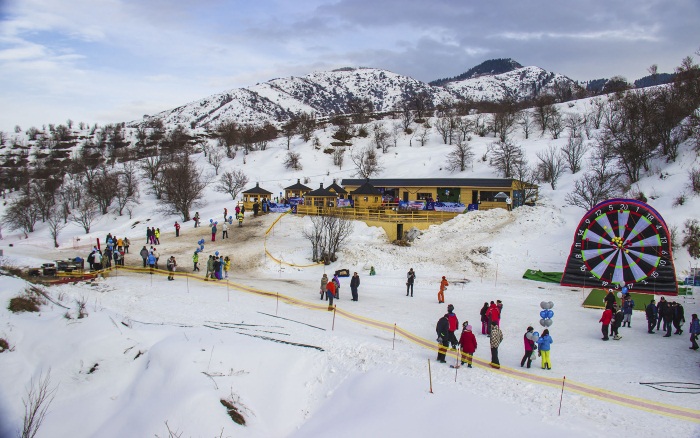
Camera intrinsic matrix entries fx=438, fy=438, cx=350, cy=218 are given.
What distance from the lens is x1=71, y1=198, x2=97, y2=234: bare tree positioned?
49.2 meters

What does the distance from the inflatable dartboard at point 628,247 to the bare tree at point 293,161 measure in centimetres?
5037

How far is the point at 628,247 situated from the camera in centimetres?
2169

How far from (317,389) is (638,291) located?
60.9 feet

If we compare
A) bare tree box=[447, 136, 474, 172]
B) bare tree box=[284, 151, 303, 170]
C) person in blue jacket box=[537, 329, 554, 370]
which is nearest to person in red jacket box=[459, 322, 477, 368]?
person in blue jacket box=[537, 329, 554, 370]

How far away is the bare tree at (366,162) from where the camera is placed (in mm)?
63494

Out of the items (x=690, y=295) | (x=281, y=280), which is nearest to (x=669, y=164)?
(x=690, y=295)

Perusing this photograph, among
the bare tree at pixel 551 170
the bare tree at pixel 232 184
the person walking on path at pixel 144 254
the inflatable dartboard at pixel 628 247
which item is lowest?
the person walking on path at pixel 144 254

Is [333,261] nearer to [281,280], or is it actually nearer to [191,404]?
[281,280]

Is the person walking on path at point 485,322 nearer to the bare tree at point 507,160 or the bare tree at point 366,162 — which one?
the bare tree at point 507,160

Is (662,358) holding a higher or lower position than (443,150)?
lower

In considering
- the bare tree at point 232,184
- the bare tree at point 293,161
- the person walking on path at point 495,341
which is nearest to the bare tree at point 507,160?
the bare tree at point 293,161

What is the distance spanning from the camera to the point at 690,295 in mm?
20984

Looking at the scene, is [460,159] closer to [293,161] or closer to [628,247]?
[293,161]

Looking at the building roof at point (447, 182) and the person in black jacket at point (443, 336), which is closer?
the person in black jacket at point (443, 336)
